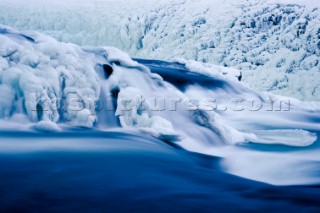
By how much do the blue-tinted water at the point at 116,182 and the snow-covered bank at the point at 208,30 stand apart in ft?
13.2

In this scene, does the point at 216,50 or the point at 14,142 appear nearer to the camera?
the point at 14,142

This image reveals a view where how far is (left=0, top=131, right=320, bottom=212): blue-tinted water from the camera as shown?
1904mm

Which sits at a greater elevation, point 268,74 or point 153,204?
point 268,74

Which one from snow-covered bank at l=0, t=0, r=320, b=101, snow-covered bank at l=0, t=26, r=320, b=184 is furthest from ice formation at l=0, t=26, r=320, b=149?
snow-covered bank at l=0, t=0, r=320, b=101

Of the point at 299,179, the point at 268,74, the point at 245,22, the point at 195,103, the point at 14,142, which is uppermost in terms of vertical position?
the point at 245,22

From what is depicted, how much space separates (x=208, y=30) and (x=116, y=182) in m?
5.19

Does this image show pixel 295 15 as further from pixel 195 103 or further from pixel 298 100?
pixel 195 103

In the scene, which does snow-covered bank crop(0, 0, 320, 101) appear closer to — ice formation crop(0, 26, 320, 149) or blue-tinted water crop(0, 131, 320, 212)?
ice formation crop(0, 26, 320, 149)

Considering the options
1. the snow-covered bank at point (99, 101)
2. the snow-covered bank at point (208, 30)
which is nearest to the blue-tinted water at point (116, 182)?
the snow-covered bank at point (99, 101)

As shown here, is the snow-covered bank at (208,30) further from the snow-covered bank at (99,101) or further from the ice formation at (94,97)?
the ice formation at (94,97)

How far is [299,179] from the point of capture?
269 centimetres

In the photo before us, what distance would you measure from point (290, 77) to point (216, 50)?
46.8 inches

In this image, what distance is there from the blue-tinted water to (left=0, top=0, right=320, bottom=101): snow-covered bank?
4.04 meters

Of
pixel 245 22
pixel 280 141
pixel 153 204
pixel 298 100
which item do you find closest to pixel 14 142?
pixel 153 204
